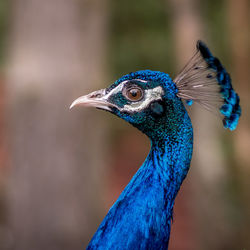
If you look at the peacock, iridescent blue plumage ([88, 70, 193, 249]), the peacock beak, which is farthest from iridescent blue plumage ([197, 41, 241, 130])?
the peacock beak

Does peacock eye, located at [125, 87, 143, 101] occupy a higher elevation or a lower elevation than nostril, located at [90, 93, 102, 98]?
lower

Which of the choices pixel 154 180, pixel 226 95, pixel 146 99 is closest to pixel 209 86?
pixel 226 95

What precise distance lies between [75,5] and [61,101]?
0.60m

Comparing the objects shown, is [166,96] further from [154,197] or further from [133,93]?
[154,197]

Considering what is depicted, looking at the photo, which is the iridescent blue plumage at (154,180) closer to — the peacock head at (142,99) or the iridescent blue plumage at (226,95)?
the peacock head at (142,99)

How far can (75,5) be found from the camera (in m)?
2.55

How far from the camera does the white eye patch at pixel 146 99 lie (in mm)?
1158

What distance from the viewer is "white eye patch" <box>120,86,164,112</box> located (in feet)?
3.80

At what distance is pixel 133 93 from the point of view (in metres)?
1.15

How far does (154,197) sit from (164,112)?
238 millimetres

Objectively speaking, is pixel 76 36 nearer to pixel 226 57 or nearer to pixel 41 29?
pixel 41 29

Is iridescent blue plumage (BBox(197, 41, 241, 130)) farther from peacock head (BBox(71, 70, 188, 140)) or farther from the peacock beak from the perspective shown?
the peacock beak

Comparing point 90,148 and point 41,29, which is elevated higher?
point 41,29

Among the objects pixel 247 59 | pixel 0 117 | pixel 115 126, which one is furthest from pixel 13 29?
pixel 115 126
